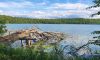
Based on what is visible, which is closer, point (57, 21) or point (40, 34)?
point (40, 34)

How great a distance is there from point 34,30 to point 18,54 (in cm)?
919

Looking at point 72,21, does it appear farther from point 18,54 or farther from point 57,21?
point 18,54

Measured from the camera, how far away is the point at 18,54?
17.1ft

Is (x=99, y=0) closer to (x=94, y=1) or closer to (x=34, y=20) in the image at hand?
(x=94, y=1)

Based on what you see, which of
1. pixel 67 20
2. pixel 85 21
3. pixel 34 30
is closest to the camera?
pixel 34 30

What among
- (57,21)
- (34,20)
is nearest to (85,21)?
(57,21)

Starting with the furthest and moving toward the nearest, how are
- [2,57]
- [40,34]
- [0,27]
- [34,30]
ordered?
[40,34]
[34,30]
[0,27]
[2,57]

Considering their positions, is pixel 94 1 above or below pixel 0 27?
above

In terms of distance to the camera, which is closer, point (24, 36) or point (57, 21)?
point (24, 36)

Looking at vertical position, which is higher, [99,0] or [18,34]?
[99,0]

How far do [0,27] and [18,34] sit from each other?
2.49 m

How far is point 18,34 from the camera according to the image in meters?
11.5

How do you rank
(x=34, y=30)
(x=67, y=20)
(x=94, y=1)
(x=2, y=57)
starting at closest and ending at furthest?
(x=2, y=57) < (x=94, y=1) < (x=34, y=30) < (x=67, y=20)

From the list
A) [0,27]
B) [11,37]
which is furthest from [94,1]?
[11,37]
